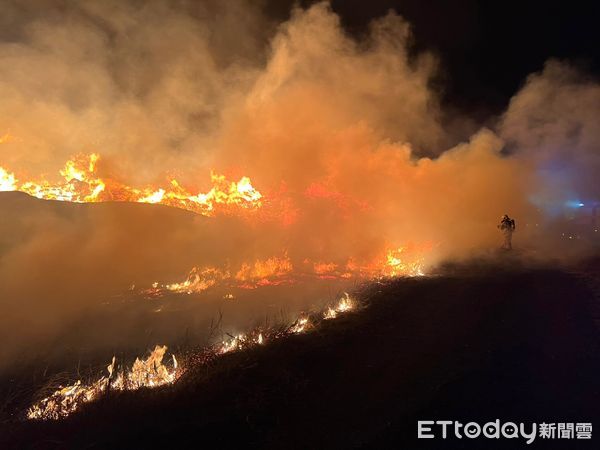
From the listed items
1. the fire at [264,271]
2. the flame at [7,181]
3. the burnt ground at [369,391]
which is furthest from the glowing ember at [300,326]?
the flame at [7,181]

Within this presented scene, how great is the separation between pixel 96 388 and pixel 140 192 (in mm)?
22167

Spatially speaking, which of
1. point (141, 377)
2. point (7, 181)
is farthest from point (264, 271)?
point (7, 181)

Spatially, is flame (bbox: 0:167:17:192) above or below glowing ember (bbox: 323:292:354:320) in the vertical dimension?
above

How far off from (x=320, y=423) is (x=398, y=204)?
21858 mm

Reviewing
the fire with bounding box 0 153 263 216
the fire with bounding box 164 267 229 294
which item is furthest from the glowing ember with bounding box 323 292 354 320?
the fire with bounding box 0 153 263 216

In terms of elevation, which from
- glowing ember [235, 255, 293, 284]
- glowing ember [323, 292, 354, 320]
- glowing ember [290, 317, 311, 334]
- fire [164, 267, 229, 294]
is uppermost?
glowing ember [235, 255, 293, 284]

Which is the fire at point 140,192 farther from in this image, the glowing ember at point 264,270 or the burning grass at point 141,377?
the burning grass at point 141,377

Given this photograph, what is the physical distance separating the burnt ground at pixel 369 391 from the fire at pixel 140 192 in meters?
17.1

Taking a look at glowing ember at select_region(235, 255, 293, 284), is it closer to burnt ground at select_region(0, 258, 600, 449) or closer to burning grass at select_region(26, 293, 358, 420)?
burning grass at select_region(26, 293, 358, 420)

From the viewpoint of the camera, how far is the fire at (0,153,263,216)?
985 inches

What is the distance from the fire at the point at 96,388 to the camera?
7.06m

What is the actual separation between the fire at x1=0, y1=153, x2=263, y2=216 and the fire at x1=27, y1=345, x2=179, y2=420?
17495 millimetres

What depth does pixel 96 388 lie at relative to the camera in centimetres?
764

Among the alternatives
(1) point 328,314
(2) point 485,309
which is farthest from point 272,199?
(2) point 485,309
